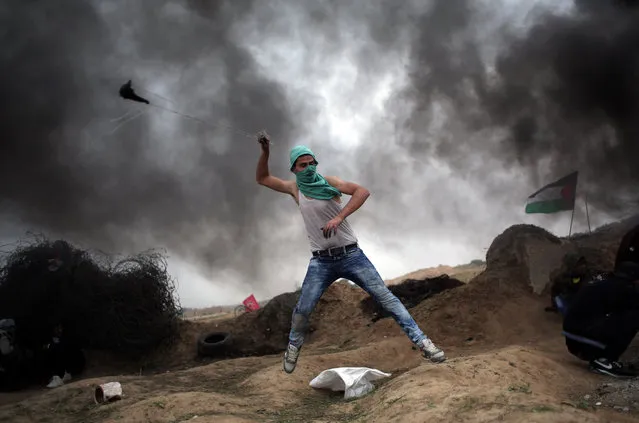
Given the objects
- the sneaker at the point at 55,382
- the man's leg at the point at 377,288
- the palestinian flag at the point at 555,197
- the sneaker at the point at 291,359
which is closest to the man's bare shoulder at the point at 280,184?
the man's leg at the point at 377,288

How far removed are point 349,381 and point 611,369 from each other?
2.65m

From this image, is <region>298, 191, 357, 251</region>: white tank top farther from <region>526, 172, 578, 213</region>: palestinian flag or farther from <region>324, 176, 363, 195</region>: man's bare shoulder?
<region>526, 172, 578, 213</region>: palestinian flag

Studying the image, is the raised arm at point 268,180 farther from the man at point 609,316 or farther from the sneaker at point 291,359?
the man at point 609,316

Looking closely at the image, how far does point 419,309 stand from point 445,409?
7.65 meters

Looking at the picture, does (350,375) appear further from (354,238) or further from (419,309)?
(419,309)

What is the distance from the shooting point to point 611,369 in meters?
4.84

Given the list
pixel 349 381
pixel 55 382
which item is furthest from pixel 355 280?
pixel 55 382

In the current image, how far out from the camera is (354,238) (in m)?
4.59

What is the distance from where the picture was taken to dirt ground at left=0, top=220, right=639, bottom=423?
10.8ft

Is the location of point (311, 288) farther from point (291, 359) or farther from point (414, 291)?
point (414, 291)

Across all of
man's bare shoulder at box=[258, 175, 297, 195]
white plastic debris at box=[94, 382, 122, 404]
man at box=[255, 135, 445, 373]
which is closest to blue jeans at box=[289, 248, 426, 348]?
man at box=[255, 135, 445, 373]

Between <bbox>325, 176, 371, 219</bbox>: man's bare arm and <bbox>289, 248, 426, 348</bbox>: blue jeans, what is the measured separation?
418 millimetres

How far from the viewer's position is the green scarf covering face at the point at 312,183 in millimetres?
4648

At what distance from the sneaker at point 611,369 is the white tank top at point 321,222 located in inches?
115
